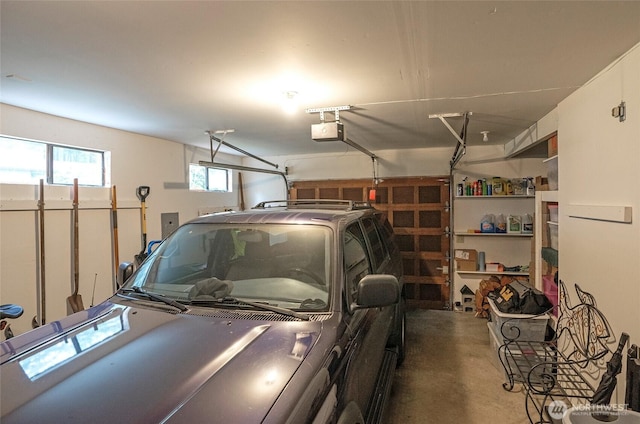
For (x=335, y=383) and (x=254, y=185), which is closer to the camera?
(x=335, y=383)

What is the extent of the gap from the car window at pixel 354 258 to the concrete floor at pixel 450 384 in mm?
1332

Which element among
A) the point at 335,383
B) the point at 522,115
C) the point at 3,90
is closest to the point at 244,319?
the point at 335,383

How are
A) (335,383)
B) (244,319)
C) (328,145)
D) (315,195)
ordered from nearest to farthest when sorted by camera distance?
(335,383) → (244,319) → (328,145) → (315,195)

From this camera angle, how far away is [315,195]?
21.5 feet

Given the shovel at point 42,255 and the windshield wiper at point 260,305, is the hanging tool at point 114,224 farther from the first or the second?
the windshield wiper at point 260,305

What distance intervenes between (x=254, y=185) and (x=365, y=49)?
16.8 feet

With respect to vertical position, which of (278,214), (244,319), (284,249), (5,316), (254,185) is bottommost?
(5,316)

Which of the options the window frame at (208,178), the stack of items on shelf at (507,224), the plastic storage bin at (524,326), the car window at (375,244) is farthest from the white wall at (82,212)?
the stack of items on shelf at (507,224)

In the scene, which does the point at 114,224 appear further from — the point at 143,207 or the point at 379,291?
the point at 379,291

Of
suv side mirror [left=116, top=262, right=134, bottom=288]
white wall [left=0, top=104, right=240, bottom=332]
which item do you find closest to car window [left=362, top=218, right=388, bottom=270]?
suv side mirror [left=116, top=262, right=134, bottom=288]

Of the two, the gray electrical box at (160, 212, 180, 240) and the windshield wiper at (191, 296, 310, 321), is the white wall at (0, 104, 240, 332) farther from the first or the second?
the windshield wiper at (191, 296, 310, 321)

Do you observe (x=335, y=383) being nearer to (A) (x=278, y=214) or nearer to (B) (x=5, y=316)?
(A) (x=278, y=214)

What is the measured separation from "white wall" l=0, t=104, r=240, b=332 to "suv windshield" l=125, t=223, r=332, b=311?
75.5 inches

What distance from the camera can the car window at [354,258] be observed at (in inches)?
78.6
